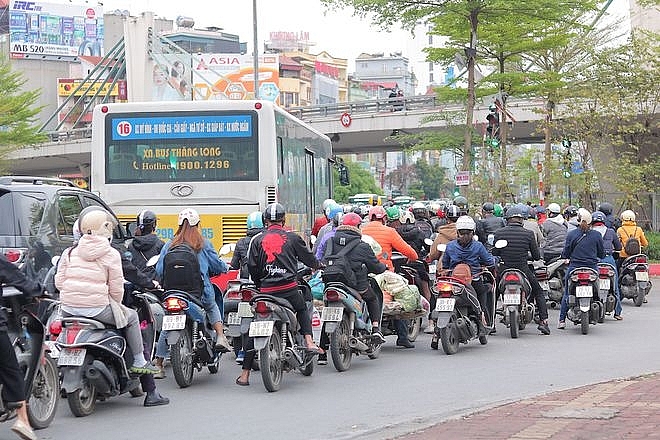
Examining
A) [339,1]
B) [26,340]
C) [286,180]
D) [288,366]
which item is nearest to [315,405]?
[288,366]

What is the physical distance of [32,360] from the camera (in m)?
8.51

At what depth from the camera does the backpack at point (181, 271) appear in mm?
11000

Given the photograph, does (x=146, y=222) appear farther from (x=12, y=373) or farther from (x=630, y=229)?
(x=630, y=229)

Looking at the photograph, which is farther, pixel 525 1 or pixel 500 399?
pixel 525 1

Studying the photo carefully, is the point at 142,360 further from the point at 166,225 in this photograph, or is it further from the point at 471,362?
the point at 166,225

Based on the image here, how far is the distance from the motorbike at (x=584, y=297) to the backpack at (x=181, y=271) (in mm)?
6231

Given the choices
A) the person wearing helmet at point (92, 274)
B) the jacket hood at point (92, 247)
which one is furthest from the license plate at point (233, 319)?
the jacket hood at point (92, 247)

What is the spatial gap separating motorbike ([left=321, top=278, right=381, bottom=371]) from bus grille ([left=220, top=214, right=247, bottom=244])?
16.0ft

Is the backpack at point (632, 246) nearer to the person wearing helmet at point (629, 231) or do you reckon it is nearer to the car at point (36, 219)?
the person wearing helmet at point (629, 231)

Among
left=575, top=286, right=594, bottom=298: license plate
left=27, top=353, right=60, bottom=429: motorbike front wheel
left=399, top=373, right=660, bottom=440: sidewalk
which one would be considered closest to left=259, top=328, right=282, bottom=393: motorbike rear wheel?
left=27, top=353, right=60, bottom=429: motorbike front wheel

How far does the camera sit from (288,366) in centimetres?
1105

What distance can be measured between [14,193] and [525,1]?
20.0 m

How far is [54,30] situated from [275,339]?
342 feet

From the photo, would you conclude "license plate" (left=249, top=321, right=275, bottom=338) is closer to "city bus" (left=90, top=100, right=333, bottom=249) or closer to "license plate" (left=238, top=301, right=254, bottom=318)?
"license plate" (left=238, top=301, right=254, bottom=318)
